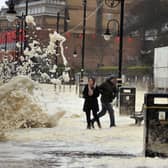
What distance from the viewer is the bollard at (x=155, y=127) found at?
11.6 metres

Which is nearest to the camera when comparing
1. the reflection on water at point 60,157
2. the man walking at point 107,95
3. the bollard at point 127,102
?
the reflection on water at point 60,157

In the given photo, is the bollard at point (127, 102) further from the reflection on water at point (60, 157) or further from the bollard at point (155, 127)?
the bollard at point (155, 127)

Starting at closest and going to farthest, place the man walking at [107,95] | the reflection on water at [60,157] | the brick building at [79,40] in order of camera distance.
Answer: the reflection on water at [60,157] → the man walking at [107,95] → the brick building at [79,40]

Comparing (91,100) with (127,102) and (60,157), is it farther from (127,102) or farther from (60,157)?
(60,157)

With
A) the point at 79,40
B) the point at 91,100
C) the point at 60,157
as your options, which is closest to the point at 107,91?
the point at 91,100

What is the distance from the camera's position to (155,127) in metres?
11.8

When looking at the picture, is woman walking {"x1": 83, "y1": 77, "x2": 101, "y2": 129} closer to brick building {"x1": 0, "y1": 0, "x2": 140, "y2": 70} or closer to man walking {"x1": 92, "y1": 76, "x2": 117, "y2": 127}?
man walking {"x1": 92, "y1": 76, "x2": 117, "y2": 127}

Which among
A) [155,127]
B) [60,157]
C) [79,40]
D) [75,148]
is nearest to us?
[60,157]

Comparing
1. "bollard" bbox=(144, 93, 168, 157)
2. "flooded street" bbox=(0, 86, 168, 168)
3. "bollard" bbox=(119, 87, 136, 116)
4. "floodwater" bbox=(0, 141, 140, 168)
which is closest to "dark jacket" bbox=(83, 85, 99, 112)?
"flooded street" bbox=(0, 86, 168, 168)

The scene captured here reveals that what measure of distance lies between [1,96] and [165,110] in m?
5.72

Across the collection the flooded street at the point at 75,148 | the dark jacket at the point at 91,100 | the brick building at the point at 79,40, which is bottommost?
the flooded street at the point at 75,148

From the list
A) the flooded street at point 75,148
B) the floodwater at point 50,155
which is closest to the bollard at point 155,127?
the flooded street at point 75,148

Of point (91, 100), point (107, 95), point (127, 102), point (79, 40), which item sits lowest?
point (127, 102)

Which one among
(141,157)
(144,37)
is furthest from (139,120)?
(144,37)
